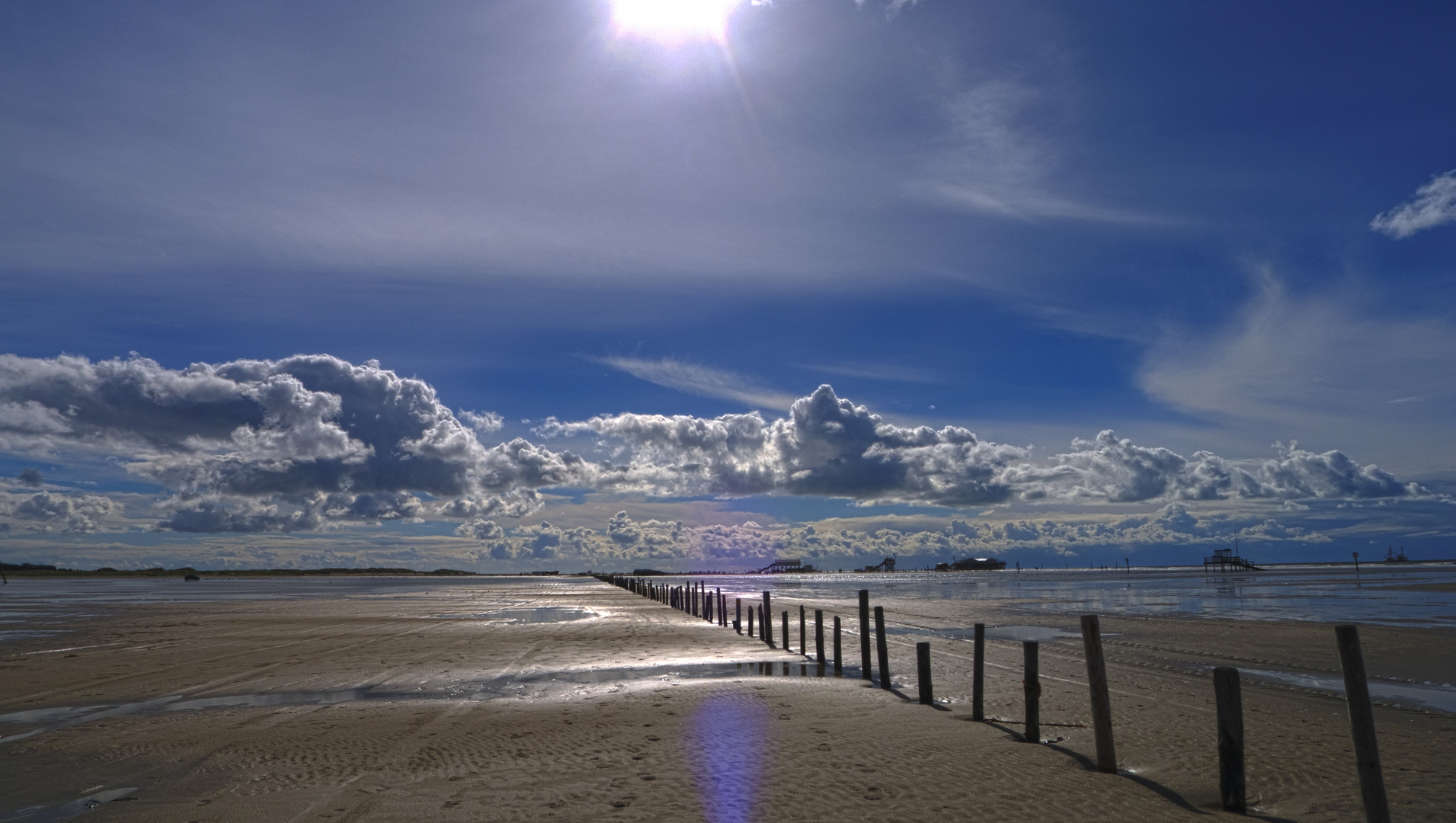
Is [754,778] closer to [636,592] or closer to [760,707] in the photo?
[760,707]

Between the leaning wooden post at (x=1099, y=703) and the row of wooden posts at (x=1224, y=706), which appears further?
the leaning wooden post at (x=1099, y=703)

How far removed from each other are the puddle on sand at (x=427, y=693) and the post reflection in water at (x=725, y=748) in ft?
12.0

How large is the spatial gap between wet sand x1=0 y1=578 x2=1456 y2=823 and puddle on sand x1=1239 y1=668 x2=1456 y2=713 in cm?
94

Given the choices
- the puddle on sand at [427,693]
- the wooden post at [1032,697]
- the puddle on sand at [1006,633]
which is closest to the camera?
the wooden post at [1032,697]

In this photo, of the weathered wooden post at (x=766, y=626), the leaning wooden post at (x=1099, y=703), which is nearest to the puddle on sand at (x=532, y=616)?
the weathered wooden post at (x=766, y=626)

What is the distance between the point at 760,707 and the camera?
13.3 meters

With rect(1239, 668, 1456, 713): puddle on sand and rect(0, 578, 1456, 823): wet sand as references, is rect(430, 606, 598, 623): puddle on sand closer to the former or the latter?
rect(0, 578, 1456, 823): wet sand

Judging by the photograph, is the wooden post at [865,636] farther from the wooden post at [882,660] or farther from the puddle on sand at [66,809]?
the puddle on sand at [66,809]

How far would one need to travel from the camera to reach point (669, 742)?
35.3ft

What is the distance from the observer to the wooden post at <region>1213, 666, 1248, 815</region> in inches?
315

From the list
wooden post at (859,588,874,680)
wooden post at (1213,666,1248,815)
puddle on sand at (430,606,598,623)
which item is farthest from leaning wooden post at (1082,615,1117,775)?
puddle on sand at (430,606,598,623)

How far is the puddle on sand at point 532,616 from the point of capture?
36.4 m

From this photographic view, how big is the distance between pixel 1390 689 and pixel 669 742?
14890 mm

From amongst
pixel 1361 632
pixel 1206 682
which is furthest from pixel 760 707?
pixel 1361 632
